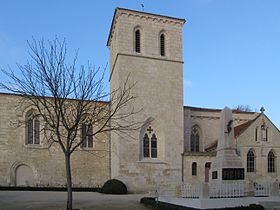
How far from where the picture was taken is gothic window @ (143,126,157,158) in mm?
32531

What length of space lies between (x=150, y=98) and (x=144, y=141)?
→ 358 centimetres

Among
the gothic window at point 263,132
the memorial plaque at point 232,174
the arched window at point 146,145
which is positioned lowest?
the memorial plaque at point 232,174

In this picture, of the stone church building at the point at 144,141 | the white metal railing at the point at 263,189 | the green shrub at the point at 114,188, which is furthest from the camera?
the stone church building at the point at 144,141

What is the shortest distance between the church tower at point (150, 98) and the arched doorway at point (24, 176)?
6.95m

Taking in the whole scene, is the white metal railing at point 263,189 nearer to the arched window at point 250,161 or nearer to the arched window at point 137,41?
the arched window at point 250,161

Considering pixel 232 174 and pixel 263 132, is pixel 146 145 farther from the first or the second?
pixel 232 174

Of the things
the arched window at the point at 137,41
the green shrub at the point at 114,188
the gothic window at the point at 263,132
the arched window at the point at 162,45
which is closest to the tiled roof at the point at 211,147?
the gothic window at the point at 263,132

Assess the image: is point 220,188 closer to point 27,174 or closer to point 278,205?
point 278,205

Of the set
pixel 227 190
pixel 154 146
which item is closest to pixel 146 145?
pixel 154 146

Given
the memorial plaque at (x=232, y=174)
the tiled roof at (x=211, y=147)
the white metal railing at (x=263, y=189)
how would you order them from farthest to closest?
the tiled roof at (x=211, y=147), the memorial plaque at (x=232, y=174), the white metal railing at (x=263, y=189)

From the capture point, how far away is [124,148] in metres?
31.3

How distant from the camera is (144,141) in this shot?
32562mm

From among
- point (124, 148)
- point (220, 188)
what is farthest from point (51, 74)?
point (124, 148)

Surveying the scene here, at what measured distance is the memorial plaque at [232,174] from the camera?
63.9ft
